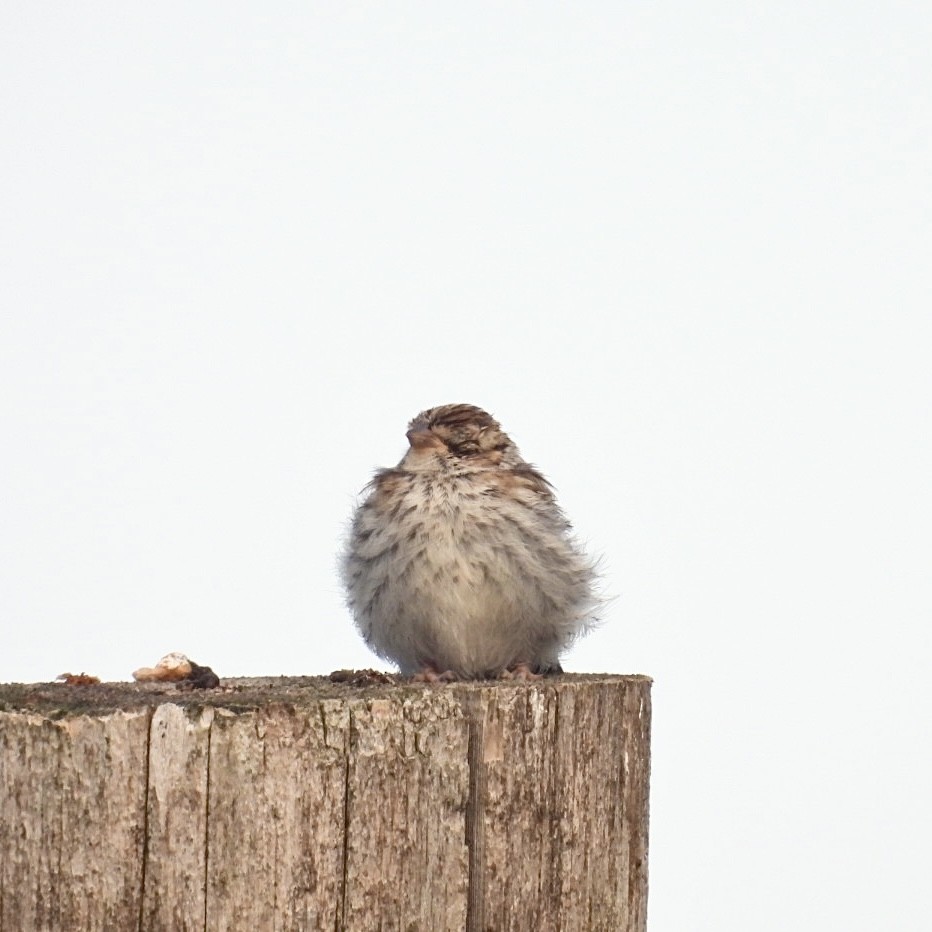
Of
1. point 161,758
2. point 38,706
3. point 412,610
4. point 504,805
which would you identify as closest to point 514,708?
point 504,805

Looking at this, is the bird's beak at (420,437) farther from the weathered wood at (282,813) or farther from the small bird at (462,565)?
the weathered wood at (282,813)

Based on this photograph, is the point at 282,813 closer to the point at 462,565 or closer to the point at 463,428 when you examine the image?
the point at 462,565

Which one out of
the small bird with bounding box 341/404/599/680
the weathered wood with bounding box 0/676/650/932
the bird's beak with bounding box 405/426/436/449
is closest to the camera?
the weathered wood with bounding box 0/676/650/932

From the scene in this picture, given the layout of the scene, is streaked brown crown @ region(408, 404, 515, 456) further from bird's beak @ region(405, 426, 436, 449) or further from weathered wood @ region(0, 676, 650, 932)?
weathered wood @ region(0, 676, 650, 932)

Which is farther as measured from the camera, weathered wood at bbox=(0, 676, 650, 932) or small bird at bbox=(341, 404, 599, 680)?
small bird at bbox=(341, 404, 599, 680)

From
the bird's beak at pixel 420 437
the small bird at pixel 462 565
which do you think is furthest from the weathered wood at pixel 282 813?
the bird's beak at pixel 420 437

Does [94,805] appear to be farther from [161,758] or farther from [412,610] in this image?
[412,610]

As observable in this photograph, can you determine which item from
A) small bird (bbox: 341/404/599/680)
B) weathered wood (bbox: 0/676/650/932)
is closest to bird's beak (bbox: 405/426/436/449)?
small bird (bbox: 341/404/599/680)
